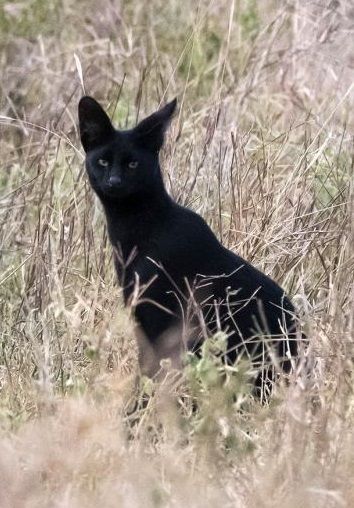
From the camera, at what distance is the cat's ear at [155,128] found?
4559 mm

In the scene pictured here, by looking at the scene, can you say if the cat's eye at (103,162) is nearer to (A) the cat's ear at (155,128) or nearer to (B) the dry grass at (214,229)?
(A) the cat's ear at (155,128)

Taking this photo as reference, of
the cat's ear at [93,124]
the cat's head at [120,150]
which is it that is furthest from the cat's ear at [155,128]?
the cat's ear at [93,124]

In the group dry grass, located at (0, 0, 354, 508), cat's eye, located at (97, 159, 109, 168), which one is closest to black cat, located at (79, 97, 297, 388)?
cat's eye, located at (97, 159, 109, 168)

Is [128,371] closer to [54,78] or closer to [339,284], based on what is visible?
[339,284]

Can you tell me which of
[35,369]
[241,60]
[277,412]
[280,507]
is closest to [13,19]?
[241,60]

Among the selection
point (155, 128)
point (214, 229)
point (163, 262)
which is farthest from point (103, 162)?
point (214, 229)

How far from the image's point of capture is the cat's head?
14.8ft

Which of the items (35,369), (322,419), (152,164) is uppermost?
(152,164)

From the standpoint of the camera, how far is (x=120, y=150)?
4.58m

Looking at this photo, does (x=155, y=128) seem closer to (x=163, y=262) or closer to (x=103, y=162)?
(x=103, y=162)

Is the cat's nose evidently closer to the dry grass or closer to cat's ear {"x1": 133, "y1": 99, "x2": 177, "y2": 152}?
cat's ear {"x1": 133, "y1": 99, "x2": 177, "y2": 152}

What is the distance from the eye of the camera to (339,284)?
4.11 m

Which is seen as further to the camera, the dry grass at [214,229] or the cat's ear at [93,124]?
the cat's ear at [93,124]

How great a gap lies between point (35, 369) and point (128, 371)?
330mm
